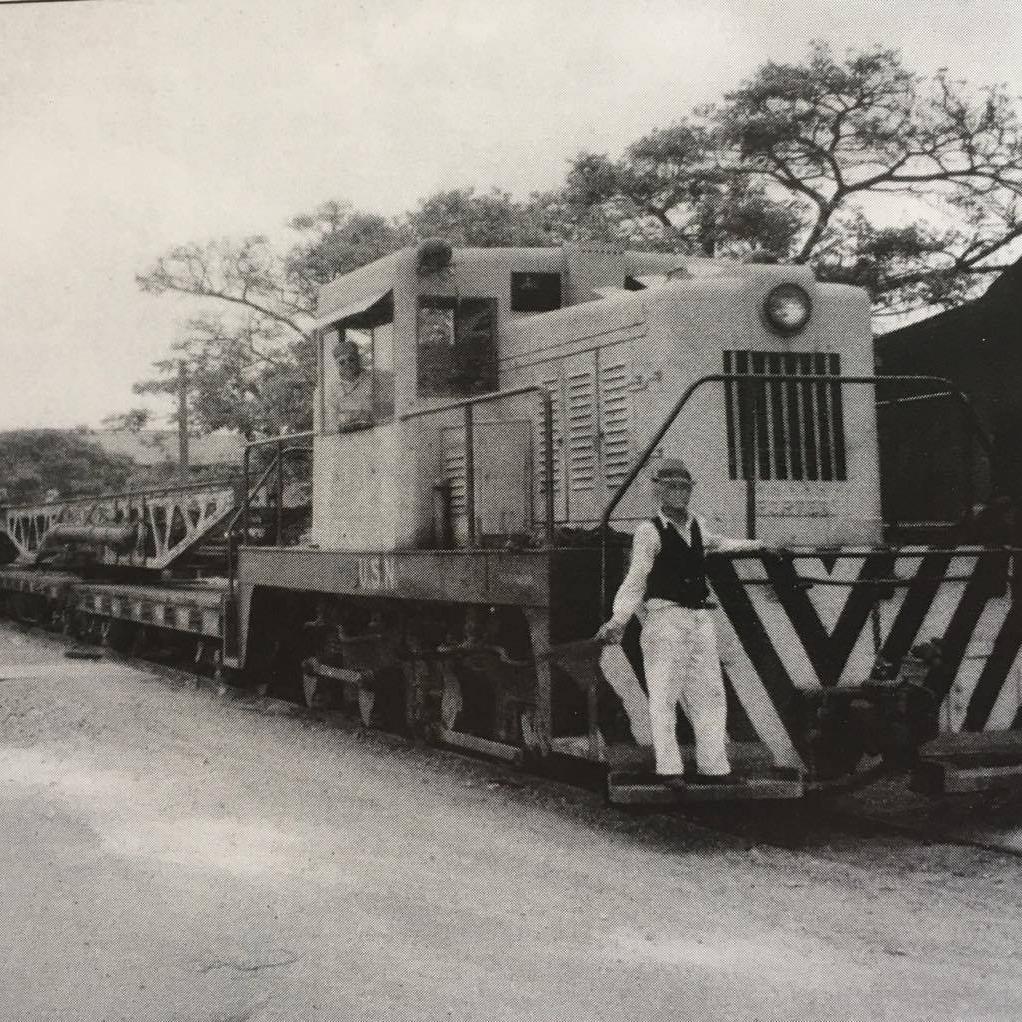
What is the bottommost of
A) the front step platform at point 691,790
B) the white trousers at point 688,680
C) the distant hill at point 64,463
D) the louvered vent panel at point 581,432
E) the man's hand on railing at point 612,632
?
the front step platform at point 691,790

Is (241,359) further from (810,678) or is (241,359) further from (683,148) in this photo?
(810,678)

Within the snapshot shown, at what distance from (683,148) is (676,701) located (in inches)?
614

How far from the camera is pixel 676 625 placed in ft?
16.0

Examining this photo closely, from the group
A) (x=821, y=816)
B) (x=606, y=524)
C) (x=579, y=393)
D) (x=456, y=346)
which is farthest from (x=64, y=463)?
(x=821, y=816)

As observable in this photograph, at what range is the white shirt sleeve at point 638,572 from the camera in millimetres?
4891

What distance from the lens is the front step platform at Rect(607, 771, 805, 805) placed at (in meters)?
4.69

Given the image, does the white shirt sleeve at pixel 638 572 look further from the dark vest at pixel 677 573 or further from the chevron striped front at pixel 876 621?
the chevron striped front at pixel 876 621

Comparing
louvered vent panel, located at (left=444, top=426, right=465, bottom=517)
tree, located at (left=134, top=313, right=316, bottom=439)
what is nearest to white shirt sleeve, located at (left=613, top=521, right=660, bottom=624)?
louvered vent panel, located at (left=444, top=426, right=465, bottom=517)

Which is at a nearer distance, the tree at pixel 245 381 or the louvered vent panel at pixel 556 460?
the louvered vent panel at pixel 556 460

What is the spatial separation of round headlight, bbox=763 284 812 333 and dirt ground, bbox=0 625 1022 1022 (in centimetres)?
231

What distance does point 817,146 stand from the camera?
59.9 feet

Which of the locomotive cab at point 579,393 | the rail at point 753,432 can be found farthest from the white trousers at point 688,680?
the locomotive cab at point 579,393

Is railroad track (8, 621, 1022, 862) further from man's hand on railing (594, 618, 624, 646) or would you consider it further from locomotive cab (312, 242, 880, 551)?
locomotive cab (312, 242, 880, 551)

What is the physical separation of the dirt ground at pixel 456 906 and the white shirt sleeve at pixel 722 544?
1.19m
